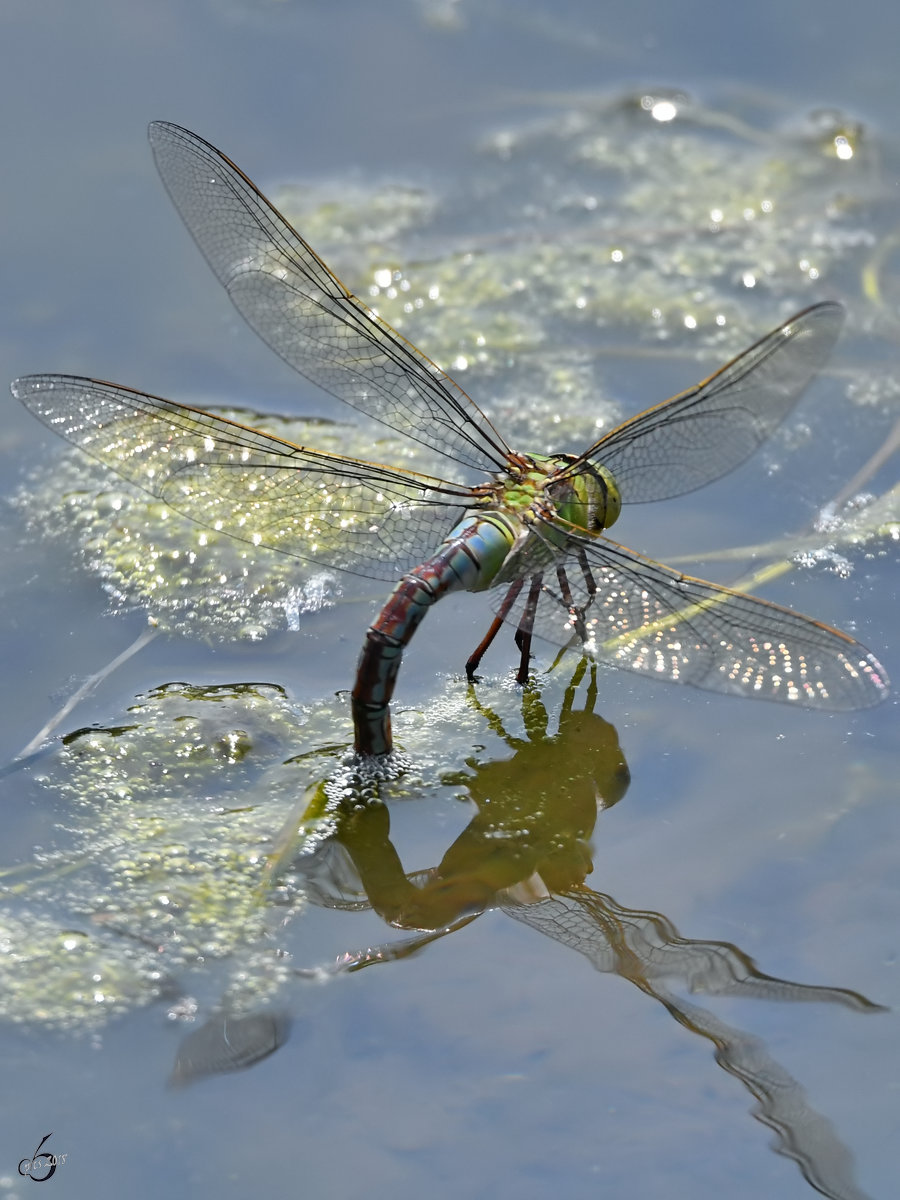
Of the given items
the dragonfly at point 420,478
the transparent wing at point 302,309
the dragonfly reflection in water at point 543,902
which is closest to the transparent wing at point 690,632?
the dragonfly at point 420,478

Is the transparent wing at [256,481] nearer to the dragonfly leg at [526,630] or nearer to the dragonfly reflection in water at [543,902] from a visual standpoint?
the dragonfly leg at [526,630]

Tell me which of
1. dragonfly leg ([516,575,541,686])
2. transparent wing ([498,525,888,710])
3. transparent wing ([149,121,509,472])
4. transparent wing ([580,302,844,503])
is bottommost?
transparent wing ([498,525,888,710])

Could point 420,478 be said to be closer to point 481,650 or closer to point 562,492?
point 562,492

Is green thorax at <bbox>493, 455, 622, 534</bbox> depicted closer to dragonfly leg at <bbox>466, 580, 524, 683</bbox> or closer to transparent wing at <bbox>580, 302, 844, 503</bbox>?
transparent wing at <bbox>580, 302, 844, 503</bbox>

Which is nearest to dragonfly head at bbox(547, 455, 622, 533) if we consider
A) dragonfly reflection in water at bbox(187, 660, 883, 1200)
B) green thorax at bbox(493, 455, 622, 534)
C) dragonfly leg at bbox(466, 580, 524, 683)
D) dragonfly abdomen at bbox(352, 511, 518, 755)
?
green thorax at bbox(493, 455, 622, 534)
